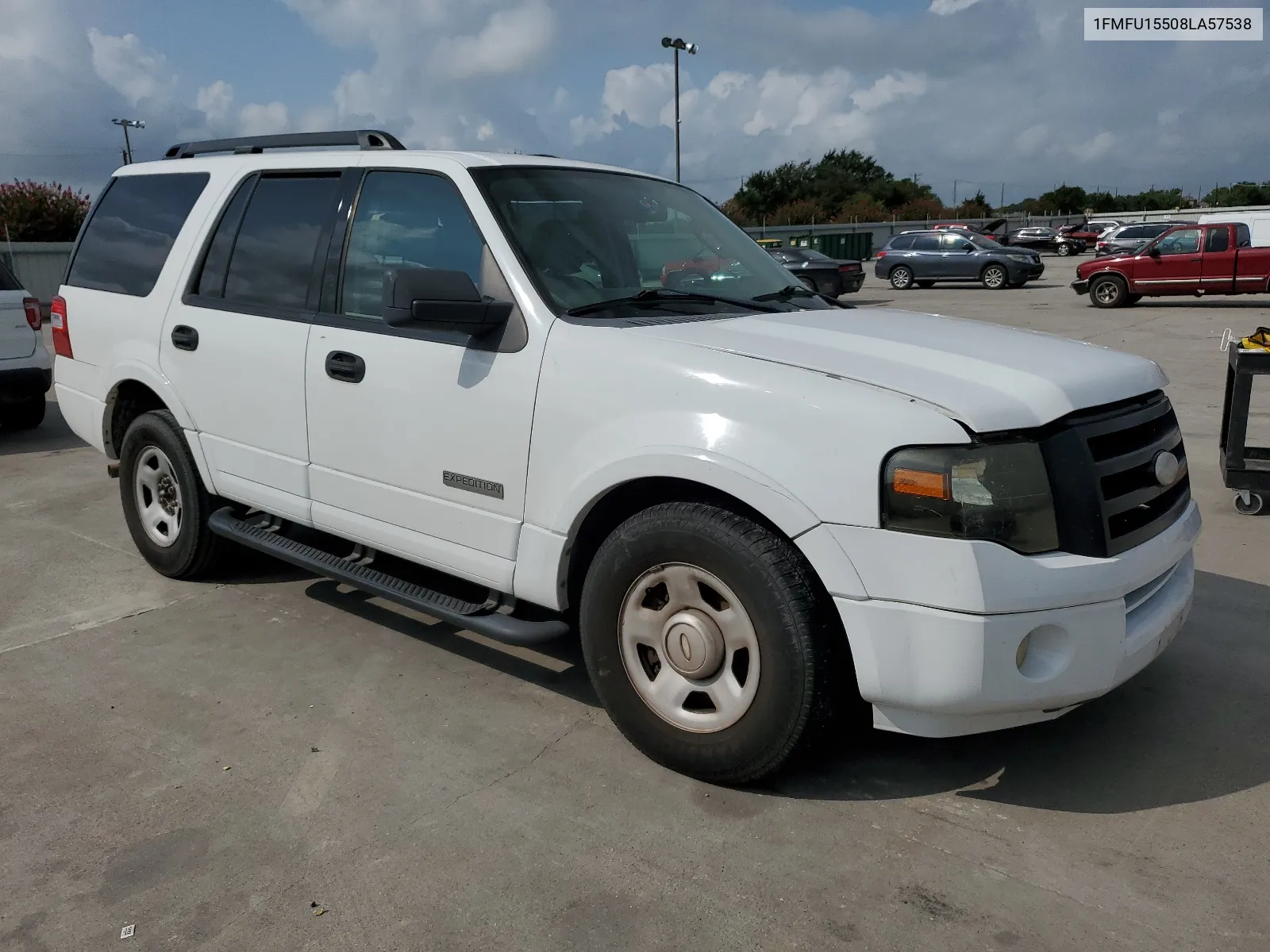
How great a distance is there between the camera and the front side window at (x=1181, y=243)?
69.9 ft

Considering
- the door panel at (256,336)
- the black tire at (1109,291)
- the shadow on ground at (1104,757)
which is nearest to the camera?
the shadow on ground at (1104,757)

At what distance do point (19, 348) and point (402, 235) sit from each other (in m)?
6.67

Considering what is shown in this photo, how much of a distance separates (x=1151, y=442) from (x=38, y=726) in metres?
3.89

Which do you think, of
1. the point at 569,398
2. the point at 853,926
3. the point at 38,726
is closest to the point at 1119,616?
the point at 853,926

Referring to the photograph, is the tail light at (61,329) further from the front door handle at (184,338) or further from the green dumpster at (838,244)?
the green dumpster at (838,244)

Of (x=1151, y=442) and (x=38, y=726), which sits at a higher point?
(x=1151, y=442)

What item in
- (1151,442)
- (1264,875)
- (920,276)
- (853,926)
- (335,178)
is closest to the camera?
(853,926)

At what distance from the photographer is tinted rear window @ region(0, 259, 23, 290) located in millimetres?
9047

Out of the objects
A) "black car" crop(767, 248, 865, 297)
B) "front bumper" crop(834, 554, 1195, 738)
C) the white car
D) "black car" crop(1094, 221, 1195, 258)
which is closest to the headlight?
"front bumper" crop(834, 554, 1195, 738)

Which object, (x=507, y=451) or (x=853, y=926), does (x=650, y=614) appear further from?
(x=853, y=926)

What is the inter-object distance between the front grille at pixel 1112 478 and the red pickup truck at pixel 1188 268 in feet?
68.0

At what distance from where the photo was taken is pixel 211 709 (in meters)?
3.84

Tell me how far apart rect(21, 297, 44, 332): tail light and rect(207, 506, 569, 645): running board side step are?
17.8 ft

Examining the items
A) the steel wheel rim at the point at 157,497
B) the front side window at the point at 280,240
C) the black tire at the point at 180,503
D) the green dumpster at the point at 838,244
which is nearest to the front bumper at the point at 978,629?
the front side window at the point at 280,240
